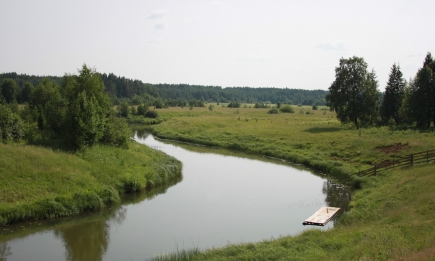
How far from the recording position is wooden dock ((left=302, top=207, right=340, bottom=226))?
2327 cm

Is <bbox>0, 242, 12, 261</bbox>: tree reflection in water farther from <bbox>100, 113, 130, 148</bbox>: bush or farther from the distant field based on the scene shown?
the distant field

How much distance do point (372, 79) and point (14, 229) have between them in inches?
2339

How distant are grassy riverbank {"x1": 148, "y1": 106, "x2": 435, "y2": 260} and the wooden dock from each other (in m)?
1.05

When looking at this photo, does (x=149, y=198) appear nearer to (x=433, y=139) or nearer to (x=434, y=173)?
(x=434, y=173)

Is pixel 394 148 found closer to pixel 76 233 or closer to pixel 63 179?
pixel 63 179

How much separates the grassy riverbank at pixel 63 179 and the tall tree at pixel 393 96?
42.2 meters

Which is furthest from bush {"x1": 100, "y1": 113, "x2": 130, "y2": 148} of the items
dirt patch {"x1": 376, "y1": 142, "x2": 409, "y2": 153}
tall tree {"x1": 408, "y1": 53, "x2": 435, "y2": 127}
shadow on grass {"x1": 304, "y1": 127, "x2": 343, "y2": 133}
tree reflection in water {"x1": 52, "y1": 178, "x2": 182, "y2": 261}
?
tall tree {"x1": 408, "y1": 53, "x2": 435, "y2": 127}

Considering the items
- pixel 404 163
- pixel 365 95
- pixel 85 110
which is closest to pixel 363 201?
pixel 404 163

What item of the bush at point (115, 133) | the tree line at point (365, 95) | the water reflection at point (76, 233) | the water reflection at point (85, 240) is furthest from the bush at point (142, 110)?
the water reflection at point (85, 240)

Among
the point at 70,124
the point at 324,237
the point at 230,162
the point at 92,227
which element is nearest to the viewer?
the point at 324,237

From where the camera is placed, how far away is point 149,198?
30.0 metres

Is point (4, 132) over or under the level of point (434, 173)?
over

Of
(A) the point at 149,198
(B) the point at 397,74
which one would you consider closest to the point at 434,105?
(B) the point at 397,74

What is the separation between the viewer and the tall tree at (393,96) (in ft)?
204
